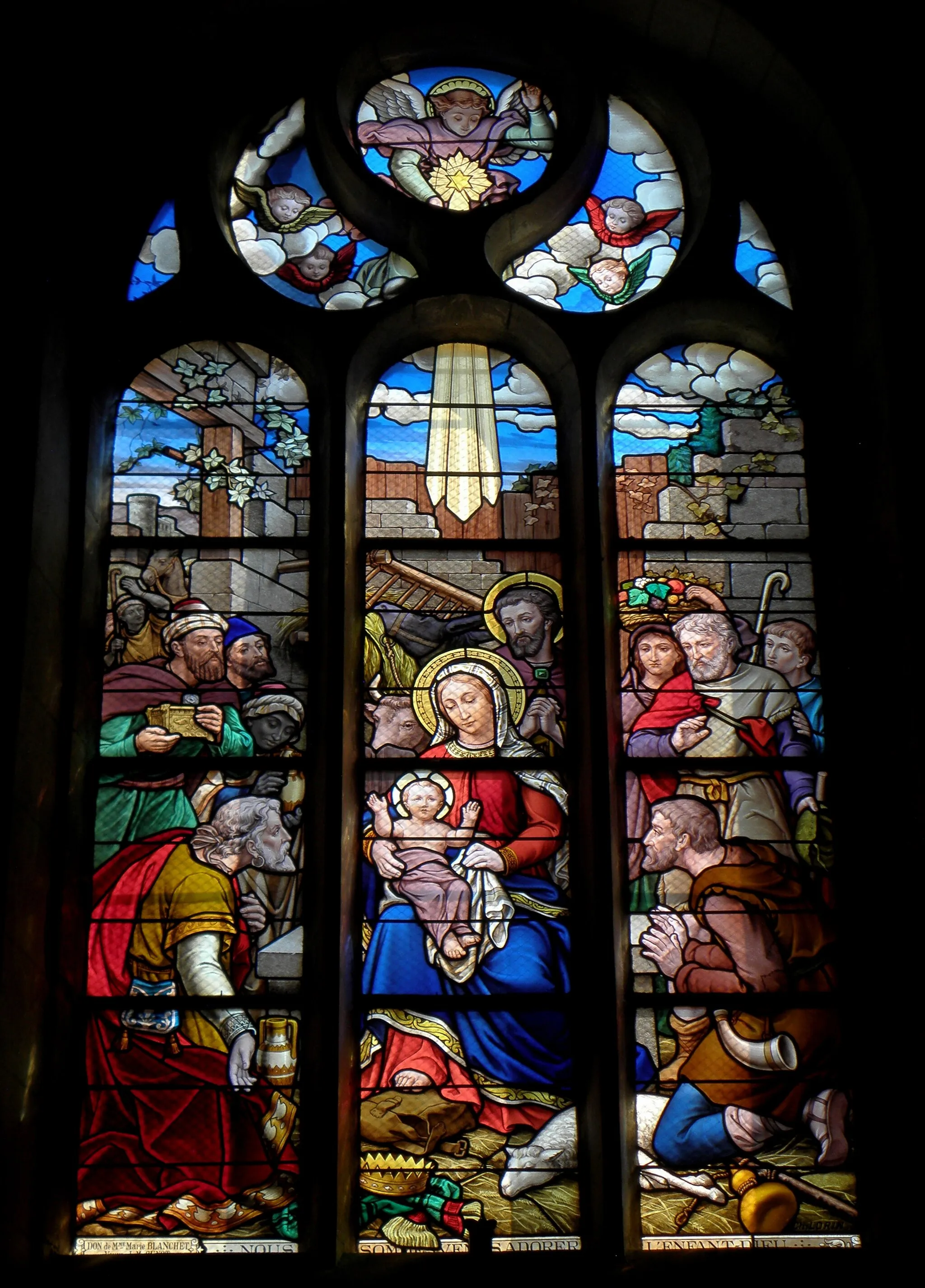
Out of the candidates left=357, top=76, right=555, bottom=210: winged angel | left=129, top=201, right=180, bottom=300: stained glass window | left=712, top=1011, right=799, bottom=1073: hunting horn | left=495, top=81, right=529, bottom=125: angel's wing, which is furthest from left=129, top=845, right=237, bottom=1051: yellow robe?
left=495, top=81, right=529, bottom=125: angel's wing

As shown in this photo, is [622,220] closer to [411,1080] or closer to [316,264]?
[316,264]

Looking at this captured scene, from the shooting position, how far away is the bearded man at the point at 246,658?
7023 millimetres

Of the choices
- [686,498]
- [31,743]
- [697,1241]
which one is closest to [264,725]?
[31,743]

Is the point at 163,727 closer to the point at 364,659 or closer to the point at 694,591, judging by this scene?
the point at 364,659

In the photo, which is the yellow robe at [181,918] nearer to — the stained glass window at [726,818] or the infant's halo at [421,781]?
the infant's halo at [421,781]

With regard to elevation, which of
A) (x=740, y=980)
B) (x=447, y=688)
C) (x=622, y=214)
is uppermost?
(x=622, y=214)

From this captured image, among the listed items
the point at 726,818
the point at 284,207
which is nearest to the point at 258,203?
the point at 284,207

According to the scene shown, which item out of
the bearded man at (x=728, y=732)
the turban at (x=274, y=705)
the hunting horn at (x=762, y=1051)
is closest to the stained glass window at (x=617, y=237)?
the bearded man at (x=728, y=732)

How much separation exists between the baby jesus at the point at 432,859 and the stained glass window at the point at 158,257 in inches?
85.7

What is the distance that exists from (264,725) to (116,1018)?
3.60 feet

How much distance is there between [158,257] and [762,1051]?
3668mm

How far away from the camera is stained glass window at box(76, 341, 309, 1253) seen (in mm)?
6406

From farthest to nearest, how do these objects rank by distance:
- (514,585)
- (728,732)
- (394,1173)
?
(514,585)
(728,732)
(394,1173)

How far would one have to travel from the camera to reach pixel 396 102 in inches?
319
